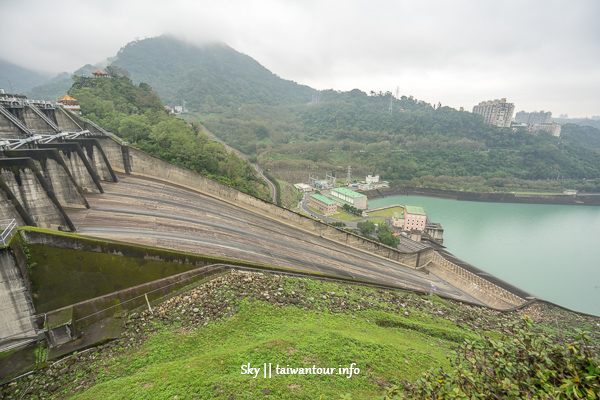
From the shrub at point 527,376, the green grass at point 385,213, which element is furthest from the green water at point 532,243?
the shrub at point 527,376

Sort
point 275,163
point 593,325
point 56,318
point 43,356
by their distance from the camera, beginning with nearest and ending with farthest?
1. point 43,356
2. point 56,318
3. point 593,325
4. point 275,163

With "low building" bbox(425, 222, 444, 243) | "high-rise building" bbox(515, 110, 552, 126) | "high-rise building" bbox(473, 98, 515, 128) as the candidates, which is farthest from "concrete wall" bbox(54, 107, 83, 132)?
"high-rise building" bbox(515, 110, 552, 126)

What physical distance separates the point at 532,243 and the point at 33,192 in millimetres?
52022

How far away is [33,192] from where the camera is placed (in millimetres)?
10867

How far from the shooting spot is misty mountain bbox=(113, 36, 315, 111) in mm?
110438

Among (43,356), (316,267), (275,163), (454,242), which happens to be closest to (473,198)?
(454,242)

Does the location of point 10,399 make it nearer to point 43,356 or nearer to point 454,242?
point 43,356

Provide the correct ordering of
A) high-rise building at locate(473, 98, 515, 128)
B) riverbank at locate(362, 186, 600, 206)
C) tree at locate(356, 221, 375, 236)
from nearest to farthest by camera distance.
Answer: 1. tree at locate(356, 221, 375, 236)
2. riverbank at locate(362, 186, 600, 206)
3. high-rise building at locate(473, 98, 515, 128)

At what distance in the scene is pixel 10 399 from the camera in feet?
19.4

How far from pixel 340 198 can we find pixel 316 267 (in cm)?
3628

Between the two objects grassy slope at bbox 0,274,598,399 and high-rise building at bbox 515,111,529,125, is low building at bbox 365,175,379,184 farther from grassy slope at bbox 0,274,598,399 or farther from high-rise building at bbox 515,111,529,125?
high-rise building at bbox 515,111,529,125

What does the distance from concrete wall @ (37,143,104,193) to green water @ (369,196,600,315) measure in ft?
122

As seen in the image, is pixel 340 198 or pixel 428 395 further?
pixel 340 198

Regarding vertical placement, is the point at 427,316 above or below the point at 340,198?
above
